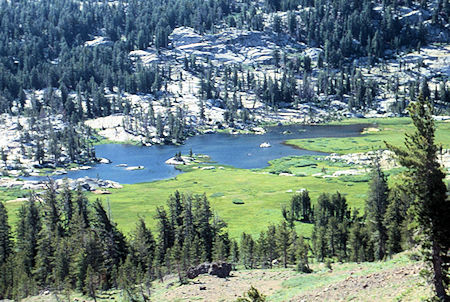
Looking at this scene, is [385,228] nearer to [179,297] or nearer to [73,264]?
[179,297]

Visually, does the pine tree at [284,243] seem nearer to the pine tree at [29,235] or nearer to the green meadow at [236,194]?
the green meadow at [236,194]

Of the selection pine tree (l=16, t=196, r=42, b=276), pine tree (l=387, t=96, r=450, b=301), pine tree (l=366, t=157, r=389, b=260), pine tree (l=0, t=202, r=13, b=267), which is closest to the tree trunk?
pine tree (l=387, t=96, r=450, b=301)

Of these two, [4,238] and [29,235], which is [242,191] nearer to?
[29,235]

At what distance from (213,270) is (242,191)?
8891 cm

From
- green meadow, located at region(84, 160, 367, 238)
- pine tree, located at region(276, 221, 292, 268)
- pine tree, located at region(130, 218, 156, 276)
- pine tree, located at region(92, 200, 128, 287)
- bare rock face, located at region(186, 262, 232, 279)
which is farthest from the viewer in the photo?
green meadow, located at region(84, 160, 367, 238)

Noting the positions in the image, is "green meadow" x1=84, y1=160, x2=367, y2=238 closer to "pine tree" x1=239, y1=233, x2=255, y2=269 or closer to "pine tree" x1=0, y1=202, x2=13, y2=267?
"pine tree" x1=239, y1=233, x2=255, y2=269

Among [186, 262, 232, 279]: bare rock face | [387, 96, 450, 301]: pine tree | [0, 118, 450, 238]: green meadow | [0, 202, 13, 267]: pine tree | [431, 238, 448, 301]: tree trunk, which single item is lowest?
[0, 118, 450, 238]: green meadow

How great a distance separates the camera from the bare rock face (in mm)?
66525

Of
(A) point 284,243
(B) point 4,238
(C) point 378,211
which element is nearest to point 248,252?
(A) point 284,243

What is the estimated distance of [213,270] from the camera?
67312 mm

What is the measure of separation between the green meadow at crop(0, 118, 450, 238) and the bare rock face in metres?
38.3

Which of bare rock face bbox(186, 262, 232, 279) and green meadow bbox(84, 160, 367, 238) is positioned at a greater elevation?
bare rock face bbox(186, 262, 232, 279)

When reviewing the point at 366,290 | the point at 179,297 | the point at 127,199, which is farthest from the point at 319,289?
the point at 127,199

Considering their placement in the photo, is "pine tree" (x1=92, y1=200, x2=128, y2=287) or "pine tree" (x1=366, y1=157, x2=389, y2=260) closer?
"pine tree" (x1=366, y1=157, x2=389, y2=260)
